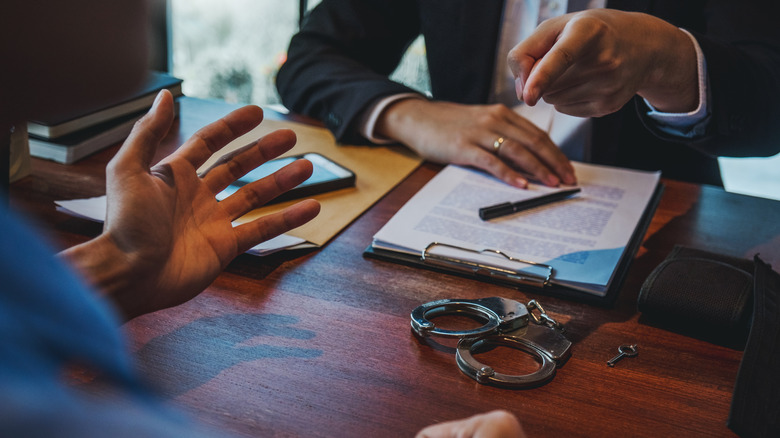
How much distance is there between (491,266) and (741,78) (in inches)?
26.4

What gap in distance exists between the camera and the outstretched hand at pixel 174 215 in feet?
2.12

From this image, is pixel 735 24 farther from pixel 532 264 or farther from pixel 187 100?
pixel 187 100

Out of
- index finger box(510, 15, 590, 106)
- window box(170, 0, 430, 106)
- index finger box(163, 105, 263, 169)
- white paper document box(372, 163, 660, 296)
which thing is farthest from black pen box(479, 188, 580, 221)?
window box(170, 0, 430, 106)

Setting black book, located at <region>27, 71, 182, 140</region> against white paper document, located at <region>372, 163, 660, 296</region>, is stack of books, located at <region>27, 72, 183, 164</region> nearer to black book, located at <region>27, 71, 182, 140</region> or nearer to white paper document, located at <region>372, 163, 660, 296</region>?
black book, located at <region>27, 71, 182, 140</region>

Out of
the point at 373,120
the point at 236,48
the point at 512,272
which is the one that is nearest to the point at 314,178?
the point at 373,120

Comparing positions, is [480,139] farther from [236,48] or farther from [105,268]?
[236,48]

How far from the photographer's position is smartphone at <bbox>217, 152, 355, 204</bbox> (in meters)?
1.07

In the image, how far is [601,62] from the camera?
918 mm

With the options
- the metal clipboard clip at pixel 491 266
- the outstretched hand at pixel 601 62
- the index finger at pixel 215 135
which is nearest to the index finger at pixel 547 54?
the outstretched hand at pixel 601 62

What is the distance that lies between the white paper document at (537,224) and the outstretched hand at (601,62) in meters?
0.16

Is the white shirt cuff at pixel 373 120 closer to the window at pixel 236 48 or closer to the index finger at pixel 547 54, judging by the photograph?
the index finger at pixel 547 54

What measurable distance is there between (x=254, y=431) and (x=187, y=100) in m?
1.09

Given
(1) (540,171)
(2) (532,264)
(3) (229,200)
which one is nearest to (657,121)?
(1) (540,171)

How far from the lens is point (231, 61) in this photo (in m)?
3.77
